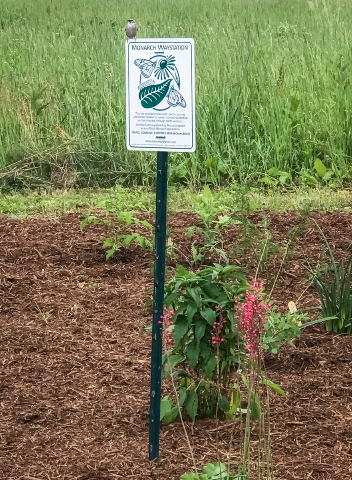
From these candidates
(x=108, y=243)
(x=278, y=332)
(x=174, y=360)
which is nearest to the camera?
(x=174, y=360)

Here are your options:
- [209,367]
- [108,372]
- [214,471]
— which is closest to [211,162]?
[108,372]

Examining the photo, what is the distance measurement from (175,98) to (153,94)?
0.09 meters

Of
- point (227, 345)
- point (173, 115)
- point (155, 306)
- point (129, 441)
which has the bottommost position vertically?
point (129, 441)

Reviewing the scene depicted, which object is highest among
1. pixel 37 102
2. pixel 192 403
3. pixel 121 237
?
pixel 37 102

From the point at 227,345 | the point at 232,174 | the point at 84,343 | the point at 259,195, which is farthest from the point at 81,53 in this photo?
the point at 227,345

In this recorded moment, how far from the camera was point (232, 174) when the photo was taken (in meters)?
7.49

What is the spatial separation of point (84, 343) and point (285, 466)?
1.58 meters

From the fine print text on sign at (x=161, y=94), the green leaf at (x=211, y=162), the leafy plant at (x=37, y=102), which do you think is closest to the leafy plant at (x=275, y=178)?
the green leaf at (x=211, y=162)

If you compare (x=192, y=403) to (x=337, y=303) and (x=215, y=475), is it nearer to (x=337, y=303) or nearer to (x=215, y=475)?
(x=215, y=475)

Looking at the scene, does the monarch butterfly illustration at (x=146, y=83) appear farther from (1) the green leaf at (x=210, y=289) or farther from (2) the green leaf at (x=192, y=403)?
(2) the green leaf at (x=192, y=403)

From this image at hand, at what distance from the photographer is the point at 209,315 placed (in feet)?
9.49

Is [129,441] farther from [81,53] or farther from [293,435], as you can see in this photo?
[81,53]

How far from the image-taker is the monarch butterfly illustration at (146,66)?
8.66 ft

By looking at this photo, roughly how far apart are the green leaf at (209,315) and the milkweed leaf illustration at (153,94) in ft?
2.71
